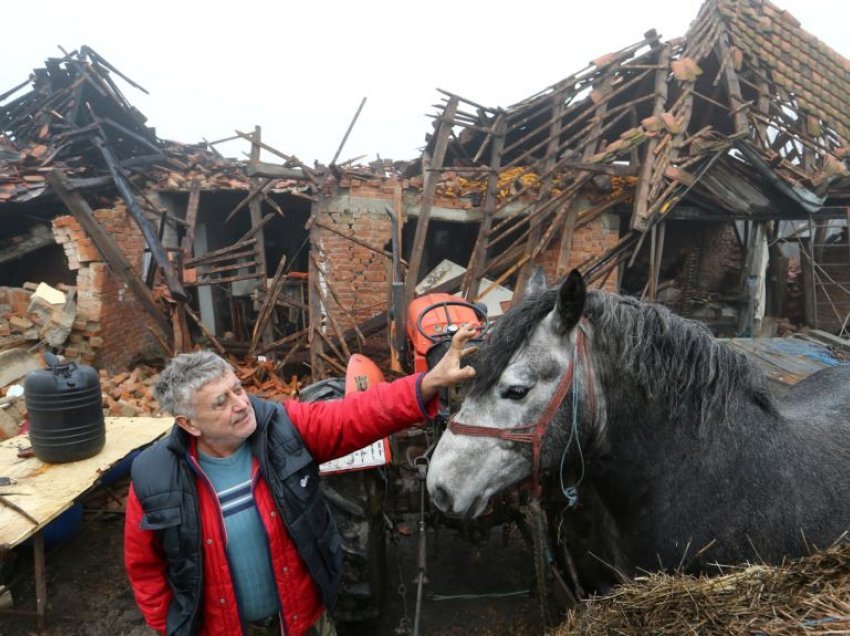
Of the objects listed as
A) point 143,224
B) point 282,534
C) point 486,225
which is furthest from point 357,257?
point 282,534

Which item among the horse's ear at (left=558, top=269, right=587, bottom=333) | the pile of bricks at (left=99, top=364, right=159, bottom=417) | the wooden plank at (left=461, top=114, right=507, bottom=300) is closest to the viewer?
the horse's ear at (left=558, top=269, right=587, bottom=333)

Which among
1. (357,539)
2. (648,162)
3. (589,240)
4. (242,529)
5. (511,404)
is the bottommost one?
(357,539)

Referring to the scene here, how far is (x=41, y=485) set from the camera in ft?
10.4

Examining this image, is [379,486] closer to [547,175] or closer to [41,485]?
[41,485]

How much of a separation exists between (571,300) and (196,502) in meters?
1.60

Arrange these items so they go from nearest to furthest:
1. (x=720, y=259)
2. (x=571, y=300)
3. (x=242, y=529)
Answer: (x=571, y=300) < (x=242, y=529) < (x=720, y=259)

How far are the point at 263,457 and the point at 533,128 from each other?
7.38 metres

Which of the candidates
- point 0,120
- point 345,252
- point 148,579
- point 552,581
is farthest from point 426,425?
point 0,120

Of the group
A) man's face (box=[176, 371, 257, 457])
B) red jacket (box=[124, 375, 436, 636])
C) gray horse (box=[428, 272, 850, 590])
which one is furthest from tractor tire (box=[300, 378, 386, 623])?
gray horse (box=[428, 272, 850, 590])

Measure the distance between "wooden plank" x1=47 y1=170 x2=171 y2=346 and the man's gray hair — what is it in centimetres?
610

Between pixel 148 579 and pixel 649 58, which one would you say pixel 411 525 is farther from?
pixel 649 58

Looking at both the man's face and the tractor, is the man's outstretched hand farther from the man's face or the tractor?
the man's face

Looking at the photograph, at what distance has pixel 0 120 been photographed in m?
8.87

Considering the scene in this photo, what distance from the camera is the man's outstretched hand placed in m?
1.87
